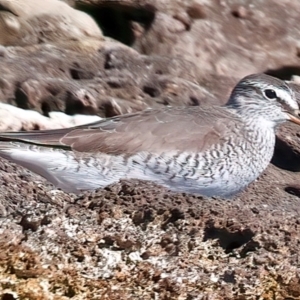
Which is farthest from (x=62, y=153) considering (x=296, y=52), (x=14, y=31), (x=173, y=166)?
(x=296, y=52)

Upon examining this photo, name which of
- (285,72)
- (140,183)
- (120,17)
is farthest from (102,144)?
(285,72)

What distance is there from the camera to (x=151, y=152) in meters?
4.02

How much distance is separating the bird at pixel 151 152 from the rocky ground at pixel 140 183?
17cm

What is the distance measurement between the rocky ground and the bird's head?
0.33m

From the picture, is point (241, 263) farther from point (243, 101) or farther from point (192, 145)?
point (243, 101)

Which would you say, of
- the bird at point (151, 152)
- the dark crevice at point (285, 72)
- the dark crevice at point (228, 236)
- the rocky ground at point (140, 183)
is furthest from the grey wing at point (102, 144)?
the dark crevice at point (285, 72)

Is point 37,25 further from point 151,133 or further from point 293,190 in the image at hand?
point 293,190

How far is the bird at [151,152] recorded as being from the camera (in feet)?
12.9

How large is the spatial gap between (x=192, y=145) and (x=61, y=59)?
1220mm

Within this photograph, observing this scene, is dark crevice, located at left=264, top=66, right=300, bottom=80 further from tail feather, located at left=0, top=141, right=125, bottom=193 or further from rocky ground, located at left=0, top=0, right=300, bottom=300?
tail feather, located at left=0, top=141, right=125, bottom=193

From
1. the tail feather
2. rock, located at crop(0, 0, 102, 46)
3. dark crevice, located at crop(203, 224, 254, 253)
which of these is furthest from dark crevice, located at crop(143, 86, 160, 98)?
dark crevice, located at crop(203, 224, 254, 253)

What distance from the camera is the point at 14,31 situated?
5199 mm

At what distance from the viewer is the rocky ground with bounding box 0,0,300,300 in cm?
320

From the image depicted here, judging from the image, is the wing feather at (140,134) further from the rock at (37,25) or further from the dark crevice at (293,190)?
the rock at (37,25)
